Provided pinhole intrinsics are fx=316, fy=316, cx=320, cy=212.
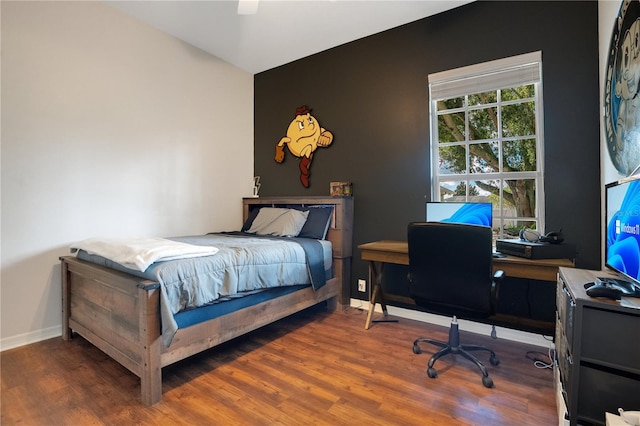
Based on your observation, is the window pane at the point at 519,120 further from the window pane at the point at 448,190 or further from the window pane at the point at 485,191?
the window pane at the point at 448,190

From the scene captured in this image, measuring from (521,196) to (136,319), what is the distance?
117 inches

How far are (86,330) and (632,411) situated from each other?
305 centimetres

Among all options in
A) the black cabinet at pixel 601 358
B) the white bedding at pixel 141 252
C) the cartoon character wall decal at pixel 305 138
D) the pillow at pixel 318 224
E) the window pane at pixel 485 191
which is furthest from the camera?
the cartoon character wall decal at pixel 305 138

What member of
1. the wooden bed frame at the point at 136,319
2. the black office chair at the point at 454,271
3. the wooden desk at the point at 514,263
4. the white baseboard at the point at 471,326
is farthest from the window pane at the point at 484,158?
the wooden bed frame at the point at 136,319

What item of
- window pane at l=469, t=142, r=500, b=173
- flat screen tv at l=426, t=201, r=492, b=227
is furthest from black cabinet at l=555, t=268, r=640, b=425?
window pane at l=469, t=142, r=500, b=173

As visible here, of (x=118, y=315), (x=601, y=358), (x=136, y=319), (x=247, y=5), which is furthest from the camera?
(x=247, y=5)

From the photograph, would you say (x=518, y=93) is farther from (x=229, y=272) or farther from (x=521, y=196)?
(x=229, y=272)

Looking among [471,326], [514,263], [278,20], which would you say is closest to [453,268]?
[514,263]

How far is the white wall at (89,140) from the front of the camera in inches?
95.3

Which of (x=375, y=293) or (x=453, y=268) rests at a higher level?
(x=453, y=268)

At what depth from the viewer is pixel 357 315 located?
125 inches

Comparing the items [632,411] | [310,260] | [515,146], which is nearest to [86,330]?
[310,260]

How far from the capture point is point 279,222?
11.3ft

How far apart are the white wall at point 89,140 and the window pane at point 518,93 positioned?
3117mm
